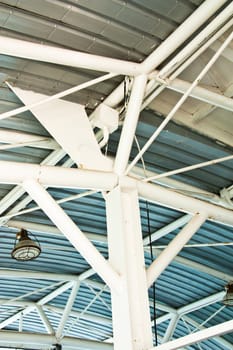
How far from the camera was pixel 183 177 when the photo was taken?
6.69m

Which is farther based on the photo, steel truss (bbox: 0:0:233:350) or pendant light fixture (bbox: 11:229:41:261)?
pendant light fixture (bbox: 11:229:41:261)

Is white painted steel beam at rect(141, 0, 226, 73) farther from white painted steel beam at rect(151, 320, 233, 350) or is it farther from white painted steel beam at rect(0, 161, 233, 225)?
white painted steel beam at rect(151, 320, 233, 350)

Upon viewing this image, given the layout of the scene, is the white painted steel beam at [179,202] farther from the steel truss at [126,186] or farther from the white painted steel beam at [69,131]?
the white painted steel beam at [69,131]

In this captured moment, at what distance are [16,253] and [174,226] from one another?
276cm

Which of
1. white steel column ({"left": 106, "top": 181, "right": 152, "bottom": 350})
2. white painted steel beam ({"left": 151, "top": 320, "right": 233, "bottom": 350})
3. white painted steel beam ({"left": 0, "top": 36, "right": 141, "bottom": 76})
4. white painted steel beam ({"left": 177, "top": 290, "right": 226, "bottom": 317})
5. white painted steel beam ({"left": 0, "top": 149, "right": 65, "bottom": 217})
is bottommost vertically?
white painted steel beam ({"left": 151, "top": 320, "right": 233, "bottom": 350})

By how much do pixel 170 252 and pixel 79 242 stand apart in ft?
3.36

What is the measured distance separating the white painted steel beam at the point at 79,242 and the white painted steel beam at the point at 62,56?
117 cm

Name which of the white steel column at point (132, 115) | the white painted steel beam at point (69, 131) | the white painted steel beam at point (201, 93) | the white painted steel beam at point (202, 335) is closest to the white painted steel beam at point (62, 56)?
the white steel column at point (132, 115)

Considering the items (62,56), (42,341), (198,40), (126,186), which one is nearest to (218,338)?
(42,341)

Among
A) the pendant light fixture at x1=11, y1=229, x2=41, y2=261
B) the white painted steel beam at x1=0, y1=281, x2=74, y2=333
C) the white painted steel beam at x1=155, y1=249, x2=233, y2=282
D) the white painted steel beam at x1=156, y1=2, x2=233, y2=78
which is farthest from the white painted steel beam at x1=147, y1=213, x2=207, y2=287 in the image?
the white painted steel beam at x1=0, y1=281, x2=74, y2=333

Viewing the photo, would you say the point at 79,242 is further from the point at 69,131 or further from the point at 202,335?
the point at 202,335

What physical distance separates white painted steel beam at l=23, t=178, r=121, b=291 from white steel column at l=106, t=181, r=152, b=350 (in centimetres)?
11

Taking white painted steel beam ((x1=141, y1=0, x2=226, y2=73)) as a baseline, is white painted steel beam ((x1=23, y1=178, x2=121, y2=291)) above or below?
below

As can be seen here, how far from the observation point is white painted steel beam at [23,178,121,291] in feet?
13.0
